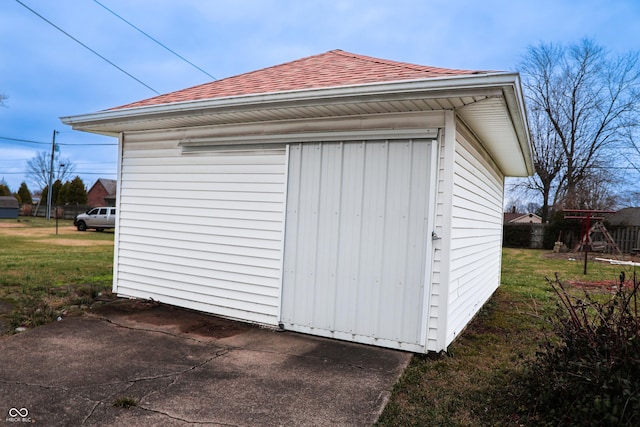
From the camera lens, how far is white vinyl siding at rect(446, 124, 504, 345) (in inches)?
167

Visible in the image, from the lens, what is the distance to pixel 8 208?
3578 cm

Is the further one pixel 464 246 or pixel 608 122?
pixel 608 122

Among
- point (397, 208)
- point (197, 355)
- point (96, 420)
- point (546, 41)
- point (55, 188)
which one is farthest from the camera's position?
point (55, 188)

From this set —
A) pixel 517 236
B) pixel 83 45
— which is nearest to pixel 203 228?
pixel 83 45

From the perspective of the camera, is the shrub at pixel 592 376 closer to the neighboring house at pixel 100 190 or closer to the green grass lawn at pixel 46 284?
the green grass lawn at pixel 46 284

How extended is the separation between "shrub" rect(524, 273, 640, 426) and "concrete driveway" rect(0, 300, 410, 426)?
1040mm

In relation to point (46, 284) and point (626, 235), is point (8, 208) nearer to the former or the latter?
point (46, 284)

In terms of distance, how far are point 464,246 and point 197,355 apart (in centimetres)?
304

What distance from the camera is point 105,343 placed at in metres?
4.03

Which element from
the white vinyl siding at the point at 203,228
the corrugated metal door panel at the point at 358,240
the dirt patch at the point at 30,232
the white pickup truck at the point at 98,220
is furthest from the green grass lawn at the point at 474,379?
the white pickup truck at the point at 98,220

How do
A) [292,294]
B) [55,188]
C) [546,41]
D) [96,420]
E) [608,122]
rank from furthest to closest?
[55,188], [546,41], [608,122], [292,294], [96,420]

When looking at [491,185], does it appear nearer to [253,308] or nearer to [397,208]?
[397,208]

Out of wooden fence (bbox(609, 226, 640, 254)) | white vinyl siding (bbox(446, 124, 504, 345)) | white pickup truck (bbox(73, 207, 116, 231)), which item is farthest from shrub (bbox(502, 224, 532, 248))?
white pickup truck (bbox(73, 207, 116, 231))

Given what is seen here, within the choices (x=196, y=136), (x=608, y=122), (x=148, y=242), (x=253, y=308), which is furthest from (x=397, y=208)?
(x=608, y=122)
